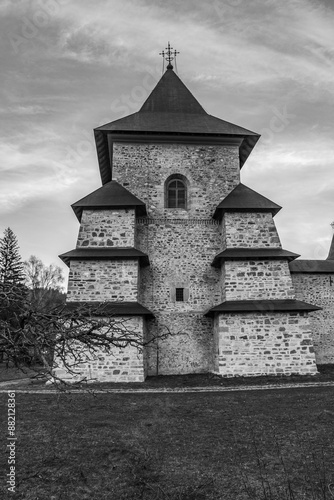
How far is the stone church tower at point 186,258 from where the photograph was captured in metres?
11.8

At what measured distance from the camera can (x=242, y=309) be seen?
1181 cm

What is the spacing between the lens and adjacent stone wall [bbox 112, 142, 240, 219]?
14539mm

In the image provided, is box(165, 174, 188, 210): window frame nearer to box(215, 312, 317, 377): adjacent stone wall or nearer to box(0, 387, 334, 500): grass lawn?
box(215, 312, 317, 377): adjacent stone wall

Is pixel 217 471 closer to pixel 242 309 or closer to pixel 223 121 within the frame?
pixel 242 309

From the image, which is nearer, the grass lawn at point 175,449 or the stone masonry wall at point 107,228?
the grass lawn at point 175,449

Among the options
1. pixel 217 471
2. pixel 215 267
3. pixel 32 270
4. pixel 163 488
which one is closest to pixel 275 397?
pixel 217 471

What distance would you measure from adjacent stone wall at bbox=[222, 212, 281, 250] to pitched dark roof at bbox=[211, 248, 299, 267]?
23 centimetres

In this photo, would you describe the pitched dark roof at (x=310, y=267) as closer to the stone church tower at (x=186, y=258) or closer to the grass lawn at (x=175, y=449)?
the stone church tower at (x=186, y=258)

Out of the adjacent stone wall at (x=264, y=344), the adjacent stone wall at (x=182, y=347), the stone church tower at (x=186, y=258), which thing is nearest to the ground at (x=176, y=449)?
the adjacent stone wall at (x=264, y=344)

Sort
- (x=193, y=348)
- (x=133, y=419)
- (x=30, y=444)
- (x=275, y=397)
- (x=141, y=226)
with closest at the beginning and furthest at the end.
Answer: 1. (x=30, y=444)
2. (x=133, y=419)
3. (x=275, y=397)
4. (x=193, y=348)
5. (x=141, y=226)

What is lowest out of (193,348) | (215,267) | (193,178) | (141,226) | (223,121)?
(193,348)

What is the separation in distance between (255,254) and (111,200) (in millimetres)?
5285

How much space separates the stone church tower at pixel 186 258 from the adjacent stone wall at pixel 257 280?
0.03m

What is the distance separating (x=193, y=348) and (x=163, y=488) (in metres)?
9.26
